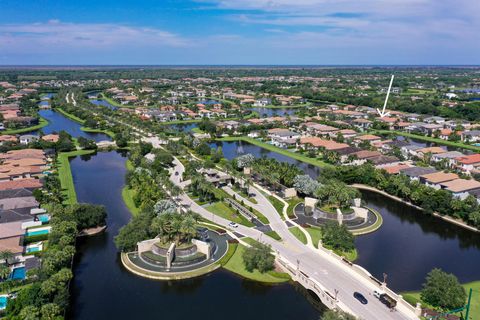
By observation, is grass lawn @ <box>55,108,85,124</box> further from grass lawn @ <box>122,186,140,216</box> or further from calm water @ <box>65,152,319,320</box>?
calm water @ <box>65,152,319,320</box>

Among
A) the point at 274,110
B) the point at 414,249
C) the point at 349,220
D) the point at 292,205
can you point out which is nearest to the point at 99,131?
the point at 274,110

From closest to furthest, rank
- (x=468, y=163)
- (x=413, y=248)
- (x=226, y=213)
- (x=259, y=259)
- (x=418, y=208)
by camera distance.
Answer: (x=259, y=259) → (x=413, y=248) → (x=226, y=213) → (x=418, y=208) → (x=468, y=163)

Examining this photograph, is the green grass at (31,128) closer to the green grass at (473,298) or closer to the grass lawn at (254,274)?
the grass lawn at (254,274)

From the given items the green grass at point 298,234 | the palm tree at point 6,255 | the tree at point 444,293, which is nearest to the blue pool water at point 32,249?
the palm tree at point 6,255

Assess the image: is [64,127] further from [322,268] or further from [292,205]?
[322,268]

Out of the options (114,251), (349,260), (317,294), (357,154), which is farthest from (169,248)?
(357,154)

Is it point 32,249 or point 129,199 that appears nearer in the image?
point 32,249
